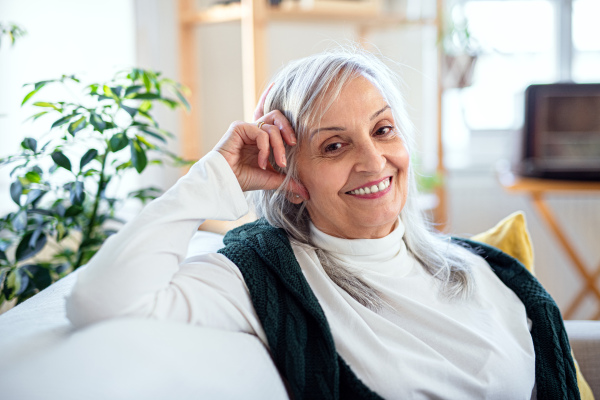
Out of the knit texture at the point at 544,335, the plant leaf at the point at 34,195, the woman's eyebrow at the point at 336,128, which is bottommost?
the knit texture at the point at 544,335

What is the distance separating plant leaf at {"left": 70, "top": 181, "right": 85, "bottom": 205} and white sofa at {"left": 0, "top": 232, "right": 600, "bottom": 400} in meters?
0.36

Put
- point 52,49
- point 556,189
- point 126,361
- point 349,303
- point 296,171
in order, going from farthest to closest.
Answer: point 556,189
point 52,49
point 296,171
point 349,303
point 126,361

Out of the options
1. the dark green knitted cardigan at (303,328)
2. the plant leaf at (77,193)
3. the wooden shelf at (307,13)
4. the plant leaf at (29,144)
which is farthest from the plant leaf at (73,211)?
the wooden shelf at (307,13)

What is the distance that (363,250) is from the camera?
3.96 ft

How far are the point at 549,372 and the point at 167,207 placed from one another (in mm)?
827

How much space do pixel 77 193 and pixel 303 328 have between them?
0.61 m

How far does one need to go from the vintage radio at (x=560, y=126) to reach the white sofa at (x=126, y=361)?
214 cm

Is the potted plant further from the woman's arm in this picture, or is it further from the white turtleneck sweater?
the woman's arm

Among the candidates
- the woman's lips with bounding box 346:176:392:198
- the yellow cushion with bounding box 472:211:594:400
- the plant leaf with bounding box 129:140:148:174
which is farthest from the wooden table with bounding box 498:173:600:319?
the plant leaf with bounding box 129:140:148:174

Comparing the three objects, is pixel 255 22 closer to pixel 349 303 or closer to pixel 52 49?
pixel 52 49

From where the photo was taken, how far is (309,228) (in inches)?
49.9

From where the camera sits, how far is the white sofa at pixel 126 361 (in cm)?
70

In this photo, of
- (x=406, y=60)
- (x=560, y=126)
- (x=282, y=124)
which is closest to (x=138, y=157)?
(x=282, y=124)

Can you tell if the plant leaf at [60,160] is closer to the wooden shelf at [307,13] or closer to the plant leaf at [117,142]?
the plant leaf at [117,142]
